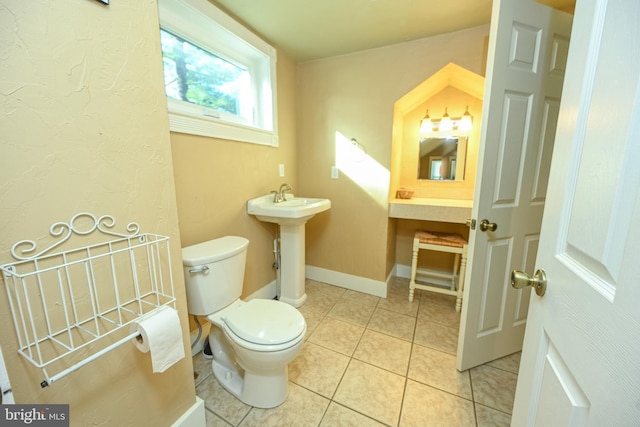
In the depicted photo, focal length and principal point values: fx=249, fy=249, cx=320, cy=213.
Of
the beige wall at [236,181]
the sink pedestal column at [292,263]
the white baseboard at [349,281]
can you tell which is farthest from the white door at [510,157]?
the beige wall at [236,181]

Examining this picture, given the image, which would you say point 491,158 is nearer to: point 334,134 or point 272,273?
point 334,134

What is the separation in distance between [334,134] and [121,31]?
66.4 inches

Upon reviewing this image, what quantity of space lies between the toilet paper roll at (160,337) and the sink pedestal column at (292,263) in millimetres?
1184

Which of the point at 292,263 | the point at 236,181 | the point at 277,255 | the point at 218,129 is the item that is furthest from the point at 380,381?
the point at 218,129

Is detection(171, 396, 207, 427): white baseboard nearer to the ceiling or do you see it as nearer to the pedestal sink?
the pedestal sink

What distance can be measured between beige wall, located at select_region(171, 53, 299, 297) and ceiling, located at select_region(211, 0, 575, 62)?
14.6 inches

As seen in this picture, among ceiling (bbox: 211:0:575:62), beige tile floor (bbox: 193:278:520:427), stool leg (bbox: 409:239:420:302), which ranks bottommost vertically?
beige tile floor (bbox: 193:278:520:427)

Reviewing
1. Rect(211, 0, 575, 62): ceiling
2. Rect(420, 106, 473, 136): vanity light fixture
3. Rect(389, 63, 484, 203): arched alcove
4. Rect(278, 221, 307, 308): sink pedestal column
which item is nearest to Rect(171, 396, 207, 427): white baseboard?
Rect(278, 221, 307, 308): sink pedestal column

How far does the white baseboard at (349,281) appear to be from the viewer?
2.30 metres

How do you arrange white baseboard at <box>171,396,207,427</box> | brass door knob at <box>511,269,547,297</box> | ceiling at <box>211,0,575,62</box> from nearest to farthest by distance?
1. brass door knob at <box>511,269,547,297</box>
2. white baseboard at <box>171,396,207,427</box>
3. ceiling at <box>211,0,575,62</box>

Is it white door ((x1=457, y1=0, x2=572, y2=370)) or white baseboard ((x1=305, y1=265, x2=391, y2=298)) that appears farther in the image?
white baseboard ((x1=305, y1=265, x2=391, y2=298))

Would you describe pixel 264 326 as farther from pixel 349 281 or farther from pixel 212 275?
pixel 349 281

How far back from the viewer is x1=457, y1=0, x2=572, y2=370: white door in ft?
3.74

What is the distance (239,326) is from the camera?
1.15 metres
